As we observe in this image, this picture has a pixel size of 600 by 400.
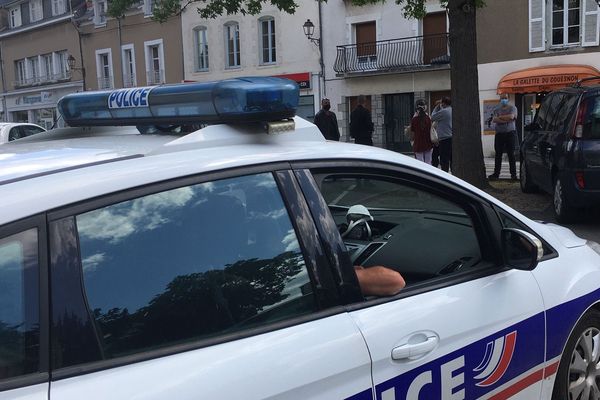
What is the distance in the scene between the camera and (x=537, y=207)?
8945 millimetres

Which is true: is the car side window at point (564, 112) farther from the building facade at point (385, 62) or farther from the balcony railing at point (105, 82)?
the balcony railing at point (105, 82)

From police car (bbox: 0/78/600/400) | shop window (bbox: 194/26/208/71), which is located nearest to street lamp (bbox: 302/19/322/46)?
shop window (bbox: 194/26/208/71)

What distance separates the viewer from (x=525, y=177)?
10039mm

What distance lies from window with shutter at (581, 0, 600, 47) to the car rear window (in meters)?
14.0

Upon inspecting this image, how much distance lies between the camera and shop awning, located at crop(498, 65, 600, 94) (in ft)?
63.0

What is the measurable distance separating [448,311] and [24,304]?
139cm

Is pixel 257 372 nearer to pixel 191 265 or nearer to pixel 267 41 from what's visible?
pixel 191 265

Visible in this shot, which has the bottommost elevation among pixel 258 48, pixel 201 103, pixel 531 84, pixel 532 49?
pixel 201 103

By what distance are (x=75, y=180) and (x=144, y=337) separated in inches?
17.3

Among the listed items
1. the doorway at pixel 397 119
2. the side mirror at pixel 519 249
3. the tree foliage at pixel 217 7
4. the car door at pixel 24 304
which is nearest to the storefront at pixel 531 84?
the doorway at pixel 397 119

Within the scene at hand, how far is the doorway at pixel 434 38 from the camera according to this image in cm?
2256

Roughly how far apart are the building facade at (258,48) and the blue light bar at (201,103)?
22284 millimetres

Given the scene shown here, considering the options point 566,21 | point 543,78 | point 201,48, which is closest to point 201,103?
point 543,78

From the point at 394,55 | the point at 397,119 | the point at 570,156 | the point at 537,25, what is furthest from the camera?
the point at 397,119
